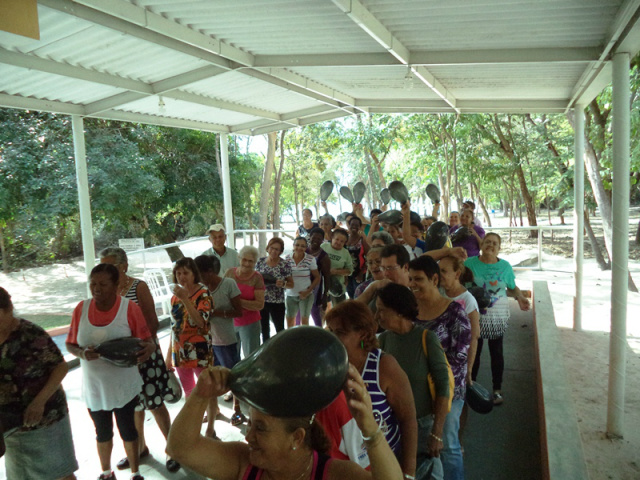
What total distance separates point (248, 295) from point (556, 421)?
2.38 meters

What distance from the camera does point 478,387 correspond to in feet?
8.99

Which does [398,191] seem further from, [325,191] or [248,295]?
[325,191]

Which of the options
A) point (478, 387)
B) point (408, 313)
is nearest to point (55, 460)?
point (408, 313)

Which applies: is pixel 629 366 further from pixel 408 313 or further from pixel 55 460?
pixel 55 460

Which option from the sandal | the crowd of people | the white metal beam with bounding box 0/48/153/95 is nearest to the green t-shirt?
the crowd of people

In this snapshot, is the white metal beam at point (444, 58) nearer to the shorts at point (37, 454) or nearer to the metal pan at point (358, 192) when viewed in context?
the metal pan at point (358, 192)

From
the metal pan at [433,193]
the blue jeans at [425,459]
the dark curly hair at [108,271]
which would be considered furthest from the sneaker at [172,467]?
the metal pan at [433,193]

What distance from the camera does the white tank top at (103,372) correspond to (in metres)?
2.82

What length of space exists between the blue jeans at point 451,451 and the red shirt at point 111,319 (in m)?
1.82

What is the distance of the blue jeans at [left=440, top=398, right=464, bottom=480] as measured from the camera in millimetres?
2424

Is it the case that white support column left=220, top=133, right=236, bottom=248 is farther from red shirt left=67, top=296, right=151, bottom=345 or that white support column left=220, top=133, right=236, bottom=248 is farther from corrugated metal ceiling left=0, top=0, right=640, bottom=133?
red shirt left=67, top=296, right=151, bottom=345

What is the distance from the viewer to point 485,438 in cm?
361

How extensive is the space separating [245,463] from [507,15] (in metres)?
3.40

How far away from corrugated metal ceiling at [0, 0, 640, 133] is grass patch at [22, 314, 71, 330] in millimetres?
6077
